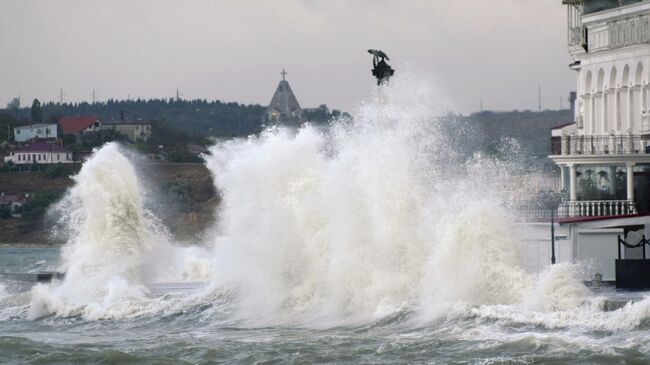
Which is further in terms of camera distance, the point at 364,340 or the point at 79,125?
the point at 79,125

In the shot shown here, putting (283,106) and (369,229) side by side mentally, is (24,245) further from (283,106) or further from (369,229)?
(369,229)

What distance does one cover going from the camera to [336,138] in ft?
137

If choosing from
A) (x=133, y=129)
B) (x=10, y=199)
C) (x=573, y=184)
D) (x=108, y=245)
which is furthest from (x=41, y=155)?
(x=573, y=184)

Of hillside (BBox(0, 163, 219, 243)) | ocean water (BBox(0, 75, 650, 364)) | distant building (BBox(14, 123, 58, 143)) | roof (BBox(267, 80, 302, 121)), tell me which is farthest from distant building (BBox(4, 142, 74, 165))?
ocean water (BBox(0, 75, 650, 364))

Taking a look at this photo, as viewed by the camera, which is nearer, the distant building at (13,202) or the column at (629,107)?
the column at (629,107)

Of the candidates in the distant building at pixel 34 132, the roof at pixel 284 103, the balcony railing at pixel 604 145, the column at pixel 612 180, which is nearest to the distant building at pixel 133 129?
the distant building at pixel 34 132

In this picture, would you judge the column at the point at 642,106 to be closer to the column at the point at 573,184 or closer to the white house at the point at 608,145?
the white house at the point at 608,145

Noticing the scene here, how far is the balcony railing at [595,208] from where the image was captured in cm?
3938

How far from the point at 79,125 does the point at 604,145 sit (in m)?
152

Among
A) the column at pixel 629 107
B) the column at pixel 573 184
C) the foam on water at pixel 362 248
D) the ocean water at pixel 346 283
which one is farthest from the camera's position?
the column at pixel 629 107

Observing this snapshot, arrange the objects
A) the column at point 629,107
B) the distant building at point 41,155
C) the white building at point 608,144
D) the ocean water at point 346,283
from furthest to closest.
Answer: the distant building at point 41,155
the column at point 629,107
the white building at point 608,144
the ocean water at point 346,283

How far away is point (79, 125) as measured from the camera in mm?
189375

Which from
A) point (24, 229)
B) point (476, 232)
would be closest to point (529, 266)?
point (476, 232)

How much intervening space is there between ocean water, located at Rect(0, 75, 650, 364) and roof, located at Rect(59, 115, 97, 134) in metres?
139
